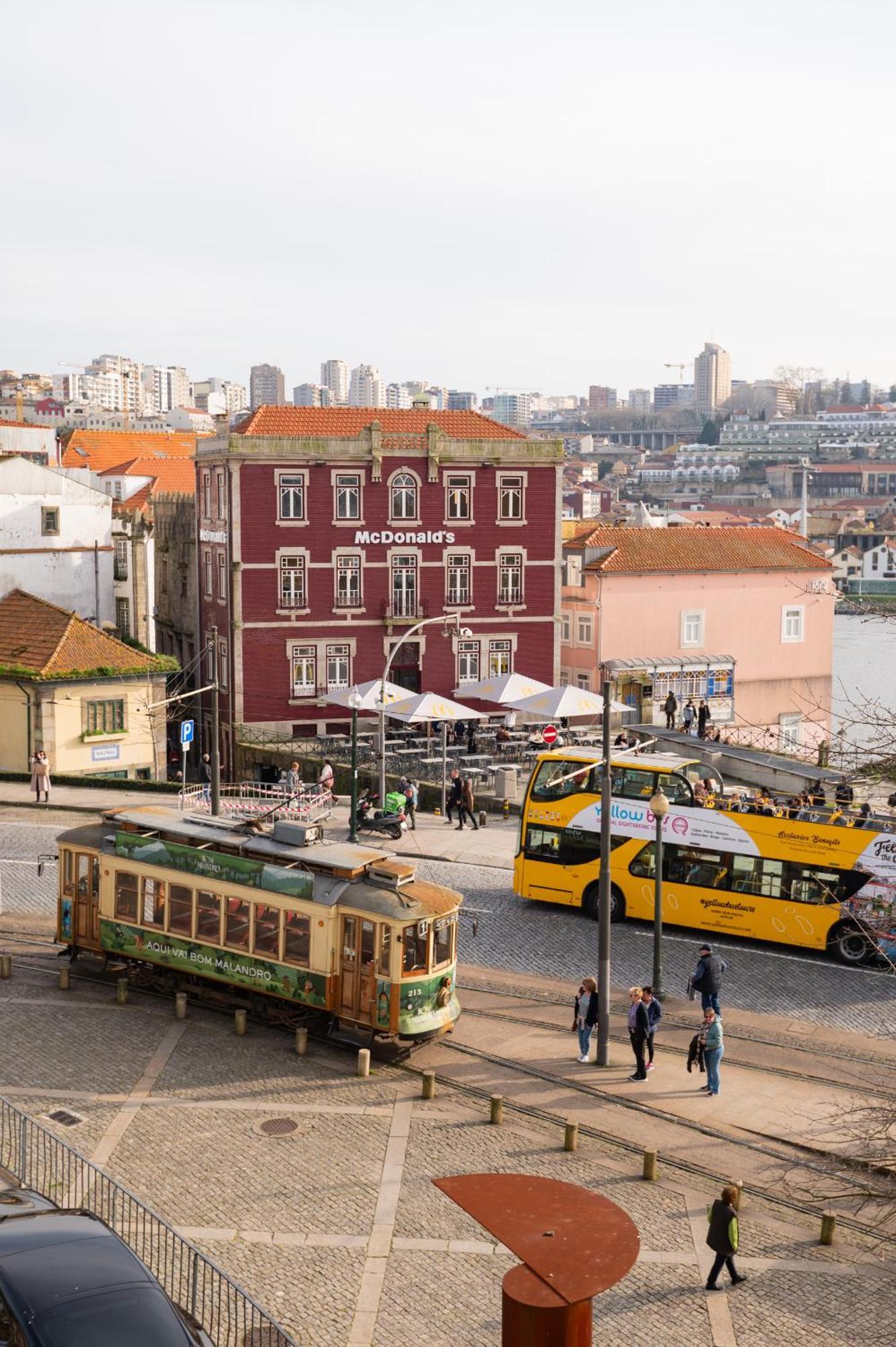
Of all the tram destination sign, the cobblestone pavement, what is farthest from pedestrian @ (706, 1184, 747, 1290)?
the tram destination sign

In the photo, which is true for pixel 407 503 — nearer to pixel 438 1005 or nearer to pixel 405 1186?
pixel 438 1005

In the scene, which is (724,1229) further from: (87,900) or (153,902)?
(87,900)

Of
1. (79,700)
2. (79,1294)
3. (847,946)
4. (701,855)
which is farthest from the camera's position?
(79,700)

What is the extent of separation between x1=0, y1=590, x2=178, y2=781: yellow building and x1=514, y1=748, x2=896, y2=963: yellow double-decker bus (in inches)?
692

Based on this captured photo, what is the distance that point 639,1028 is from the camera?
71.2 feet

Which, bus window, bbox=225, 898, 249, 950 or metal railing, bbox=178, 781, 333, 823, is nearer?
bus window, bbox=225, 898, 249, 950

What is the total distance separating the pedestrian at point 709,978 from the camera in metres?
23.1

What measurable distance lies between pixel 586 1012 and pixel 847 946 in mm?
7669

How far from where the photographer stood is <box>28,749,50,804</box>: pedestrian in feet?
134

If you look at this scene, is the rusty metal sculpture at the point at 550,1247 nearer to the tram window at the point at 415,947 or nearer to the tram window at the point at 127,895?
the tram window at the point at 415,947

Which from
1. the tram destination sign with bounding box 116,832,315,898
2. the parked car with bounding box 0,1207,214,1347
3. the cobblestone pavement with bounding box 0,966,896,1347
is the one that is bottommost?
the cobblestone pavement with bounding box 0,966,896,1347

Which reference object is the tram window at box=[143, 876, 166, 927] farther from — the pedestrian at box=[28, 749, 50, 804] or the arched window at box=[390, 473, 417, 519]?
the arched window at box=[390, 473, 417, 519]

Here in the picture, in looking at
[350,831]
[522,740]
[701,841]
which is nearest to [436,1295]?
[701,841]

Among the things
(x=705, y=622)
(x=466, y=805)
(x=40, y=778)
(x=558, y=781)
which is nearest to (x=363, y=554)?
(x=705, y=622)
